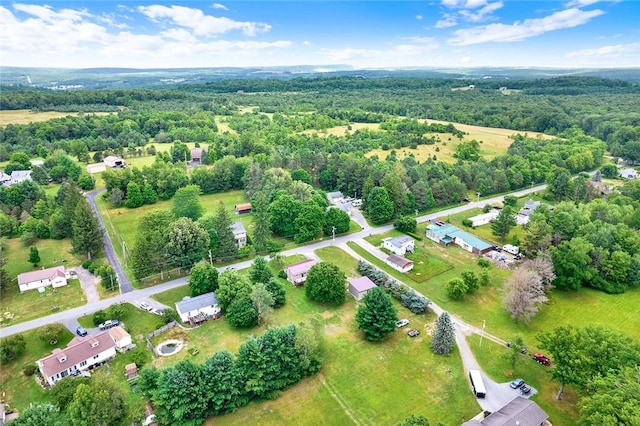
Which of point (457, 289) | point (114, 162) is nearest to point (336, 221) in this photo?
point (457, 289)

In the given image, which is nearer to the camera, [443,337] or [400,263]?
[443,337]

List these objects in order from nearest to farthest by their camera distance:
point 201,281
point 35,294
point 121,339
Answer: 1. point 121,339
2. point 201,281
3. point 35,294

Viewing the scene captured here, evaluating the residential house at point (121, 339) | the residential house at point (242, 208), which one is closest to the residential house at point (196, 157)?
the residential house at point (242, 208)

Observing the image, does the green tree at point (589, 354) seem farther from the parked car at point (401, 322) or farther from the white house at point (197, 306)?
the white house at point (197, 306)

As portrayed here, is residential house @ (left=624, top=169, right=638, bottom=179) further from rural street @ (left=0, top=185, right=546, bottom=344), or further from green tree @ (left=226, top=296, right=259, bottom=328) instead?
green tree @ (left=226, top=296, right=259, bottom=328)

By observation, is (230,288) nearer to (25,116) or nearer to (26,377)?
(26,377)

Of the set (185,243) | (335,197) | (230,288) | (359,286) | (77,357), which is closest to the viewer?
(77,357)

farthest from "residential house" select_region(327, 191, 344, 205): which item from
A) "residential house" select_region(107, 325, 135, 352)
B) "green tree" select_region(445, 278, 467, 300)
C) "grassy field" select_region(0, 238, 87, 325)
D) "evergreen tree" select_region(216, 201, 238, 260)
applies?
"residential house" select_region(107, 325, 135, 352)
